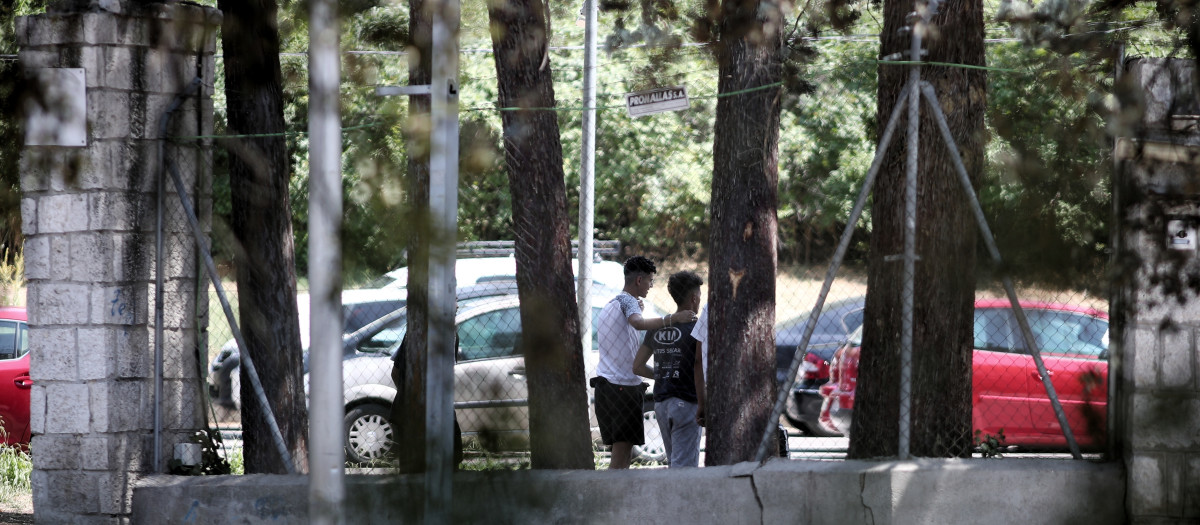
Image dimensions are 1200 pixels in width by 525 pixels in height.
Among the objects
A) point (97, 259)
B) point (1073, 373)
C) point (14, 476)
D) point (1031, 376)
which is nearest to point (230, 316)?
point (97, 259)

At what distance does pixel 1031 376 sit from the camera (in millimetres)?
8336

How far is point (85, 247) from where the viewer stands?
5730mm

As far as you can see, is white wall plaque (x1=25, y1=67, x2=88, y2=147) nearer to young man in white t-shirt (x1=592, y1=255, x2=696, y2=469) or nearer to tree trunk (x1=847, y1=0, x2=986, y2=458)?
young man in white t-shirt (x1=592, y1=255, x2=696, y2=469)

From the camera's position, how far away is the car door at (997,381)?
8359 mm

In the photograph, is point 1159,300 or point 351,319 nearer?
point 1159,300

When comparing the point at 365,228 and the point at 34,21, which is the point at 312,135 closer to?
the point at 365,228

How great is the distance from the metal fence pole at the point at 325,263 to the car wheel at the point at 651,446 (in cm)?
558

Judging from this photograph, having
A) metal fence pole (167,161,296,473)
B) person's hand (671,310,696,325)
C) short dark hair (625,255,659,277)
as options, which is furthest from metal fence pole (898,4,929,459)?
metal fence pole (167,161,296,473)

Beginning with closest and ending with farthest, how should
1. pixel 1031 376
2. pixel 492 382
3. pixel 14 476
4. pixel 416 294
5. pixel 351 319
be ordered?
pixel 492 382
pixel 416 294
pixel 1031 376
pixel 14 476
pixel 351 319

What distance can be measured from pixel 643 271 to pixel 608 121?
409 inches

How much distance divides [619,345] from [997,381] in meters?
3.20

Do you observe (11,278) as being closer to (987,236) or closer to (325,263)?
(325,263)

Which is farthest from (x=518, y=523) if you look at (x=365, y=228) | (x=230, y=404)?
(x=230, y=404)

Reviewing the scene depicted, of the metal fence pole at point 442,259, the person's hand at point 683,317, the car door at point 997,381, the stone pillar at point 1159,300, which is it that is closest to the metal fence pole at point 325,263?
the metal fence pole at point 442,259
